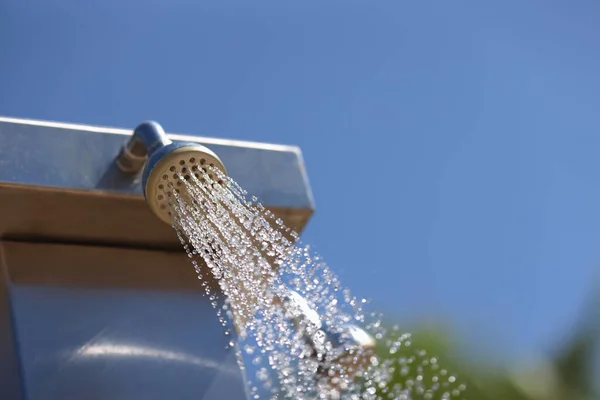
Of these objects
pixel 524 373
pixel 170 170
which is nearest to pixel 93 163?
pixel 170 170

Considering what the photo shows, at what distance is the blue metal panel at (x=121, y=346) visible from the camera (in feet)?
1.82

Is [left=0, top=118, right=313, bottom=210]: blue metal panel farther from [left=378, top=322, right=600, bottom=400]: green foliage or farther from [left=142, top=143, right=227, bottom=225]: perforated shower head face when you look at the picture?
[left=378, top=322, right=600, bottom=400]: green foliage

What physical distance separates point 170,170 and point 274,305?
4.8 inches

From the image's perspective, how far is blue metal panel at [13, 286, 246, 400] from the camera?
554 mm

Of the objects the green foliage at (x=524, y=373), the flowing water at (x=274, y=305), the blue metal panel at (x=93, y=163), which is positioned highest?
the green foliage at (x=524, y=373)

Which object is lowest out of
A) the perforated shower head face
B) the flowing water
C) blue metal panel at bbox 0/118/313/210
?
the flowing water

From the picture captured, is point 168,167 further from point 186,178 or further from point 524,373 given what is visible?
point 524,373

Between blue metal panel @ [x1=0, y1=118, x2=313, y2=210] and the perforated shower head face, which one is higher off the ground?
blue metal panel @ [x1=0, y1=118, x2=313, y2=210]

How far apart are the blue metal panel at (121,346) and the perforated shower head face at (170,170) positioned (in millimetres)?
80

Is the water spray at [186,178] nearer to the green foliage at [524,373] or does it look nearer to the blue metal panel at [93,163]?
the blue metal panel at [93,163]

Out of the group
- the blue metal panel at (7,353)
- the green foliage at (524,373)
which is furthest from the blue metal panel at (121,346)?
the green foliage at (524,373)

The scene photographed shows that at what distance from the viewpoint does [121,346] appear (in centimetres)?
58

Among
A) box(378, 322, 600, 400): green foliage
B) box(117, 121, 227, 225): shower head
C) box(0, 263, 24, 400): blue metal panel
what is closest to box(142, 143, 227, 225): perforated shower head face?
box(117, 121, 227, 225): shower head

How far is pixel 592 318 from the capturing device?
3287 millimetres
